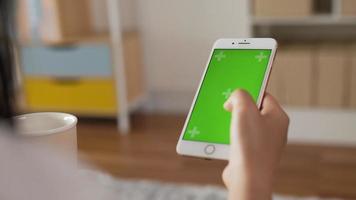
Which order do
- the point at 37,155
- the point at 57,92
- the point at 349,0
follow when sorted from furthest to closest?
the point at 57,92 → the point at 349,0 → the point at 37,155

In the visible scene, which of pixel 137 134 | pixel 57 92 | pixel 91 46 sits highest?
pixel 91 46

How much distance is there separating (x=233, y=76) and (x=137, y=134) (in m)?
1.64

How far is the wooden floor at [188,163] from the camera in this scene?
1.60 m

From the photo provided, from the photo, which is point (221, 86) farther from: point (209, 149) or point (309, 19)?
point (309, 19)

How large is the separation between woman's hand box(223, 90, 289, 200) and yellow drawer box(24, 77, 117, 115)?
6.08 feet

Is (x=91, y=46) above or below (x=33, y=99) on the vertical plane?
above

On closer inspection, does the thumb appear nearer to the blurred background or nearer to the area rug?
the area rug

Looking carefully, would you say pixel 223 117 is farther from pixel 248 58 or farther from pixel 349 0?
pixel 349 0

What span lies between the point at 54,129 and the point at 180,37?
197 centimetres

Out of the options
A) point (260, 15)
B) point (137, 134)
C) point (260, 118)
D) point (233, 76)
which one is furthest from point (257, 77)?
point (137, 134)

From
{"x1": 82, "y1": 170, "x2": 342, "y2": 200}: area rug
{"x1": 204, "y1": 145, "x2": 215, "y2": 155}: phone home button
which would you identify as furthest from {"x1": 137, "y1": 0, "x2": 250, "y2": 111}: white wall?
{"x1": 204, "y1": 145, "x2": 215, "y2": 155}: phone home button

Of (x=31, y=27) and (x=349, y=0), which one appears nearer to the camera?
(x=349, y=0)

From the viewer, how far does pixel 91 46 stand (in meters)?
2.15

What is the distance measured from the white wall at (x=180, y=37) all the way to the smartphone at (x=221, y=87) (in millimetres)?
1683
